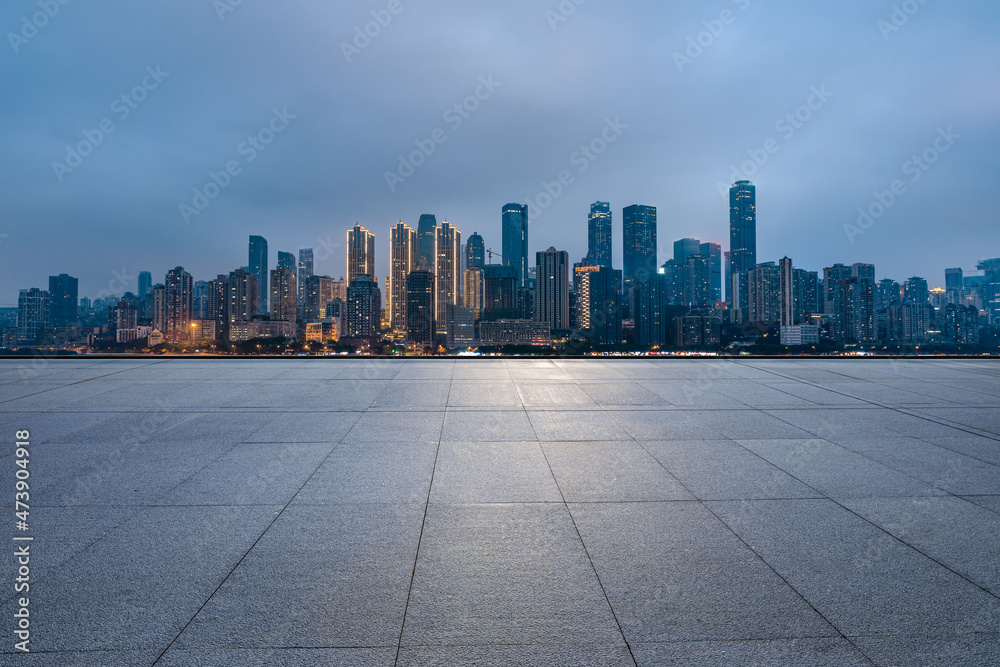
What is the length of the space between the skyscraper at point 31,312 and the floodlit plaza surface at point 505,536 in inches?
2360

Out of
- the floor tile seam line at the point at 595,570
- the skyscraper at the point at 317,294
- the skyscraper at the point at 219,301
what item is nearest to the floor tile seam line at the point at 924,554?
the floor tile seam line at the point at 595,570

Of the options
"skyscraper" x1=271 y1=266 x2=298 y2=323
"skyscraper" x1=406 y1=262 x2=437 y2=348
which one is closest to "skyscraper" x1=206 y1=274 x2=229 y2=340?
"skyscraper" x1=271 y1=266 x2=298 y2=323

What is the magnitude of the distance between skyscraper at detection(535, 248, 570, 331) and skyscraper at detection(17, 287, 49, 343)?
122535 millimetres

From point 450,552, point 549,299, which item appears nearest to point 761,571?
point 450,552

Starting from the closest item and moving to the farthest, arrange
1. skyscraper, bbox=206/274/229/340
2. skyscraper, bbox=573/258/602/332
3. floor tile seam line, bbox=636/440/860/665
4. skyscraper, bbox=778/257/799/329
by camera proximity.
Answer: floor tile seam line, bbox=636/440/860/665, skyscraper, bbox=206/274/229/340, skyscraper, bbox=778/257/799/329, skyscraper, bbox=573/258/602/332

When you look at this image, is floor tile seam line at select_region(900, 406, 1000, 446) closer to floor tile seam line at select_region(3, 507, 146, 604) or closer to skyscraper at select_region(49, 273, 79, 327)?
floor tile seam line at select_region(3, 507, 146, 604)

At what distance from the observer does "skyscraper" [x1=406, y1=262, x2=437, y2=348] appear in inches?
5330

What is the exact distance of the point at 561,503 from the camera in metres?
4.41

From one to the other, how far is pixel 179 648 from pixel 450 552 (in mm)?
1660

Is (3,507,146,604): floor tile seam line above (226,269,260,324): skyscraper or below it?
below

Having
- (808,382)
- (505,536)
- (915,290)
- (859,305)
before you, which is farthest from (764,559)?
(915,290)

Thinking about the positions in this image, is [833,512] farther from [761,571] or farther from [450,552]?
[450,552]

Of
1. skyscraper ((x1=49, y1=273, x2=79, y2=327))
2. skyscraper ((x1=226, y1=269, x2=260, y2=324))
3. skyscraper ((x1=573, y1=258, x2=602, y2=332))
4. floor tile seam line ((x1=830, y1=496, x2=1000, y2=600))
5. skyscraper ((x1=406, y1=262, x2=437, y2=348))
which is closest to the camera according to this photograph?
floor tile seam line ((x1=830, y1=496, x2=1000, y2=600))

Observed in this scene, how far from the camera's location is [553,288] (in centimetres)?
17088
